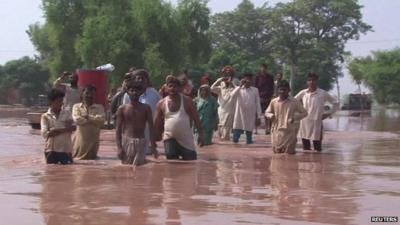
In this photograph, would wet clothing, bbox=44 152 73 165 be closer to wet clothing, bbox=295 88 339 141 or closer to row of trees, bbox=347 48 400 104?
wet clothing, bbox=295 88 339 141

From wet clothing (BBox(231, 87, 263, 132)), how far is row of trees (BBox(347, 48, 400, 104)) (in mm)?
50192

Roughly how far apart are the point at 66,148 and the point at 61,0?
38686mm

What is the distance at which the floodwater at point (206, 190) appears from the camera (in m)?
5.64

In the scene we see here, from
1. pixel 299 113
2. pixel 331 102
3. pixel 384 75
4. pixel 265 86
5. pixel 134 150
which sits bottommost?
pixel 134 150

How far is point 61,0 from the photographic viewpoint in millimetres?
46594

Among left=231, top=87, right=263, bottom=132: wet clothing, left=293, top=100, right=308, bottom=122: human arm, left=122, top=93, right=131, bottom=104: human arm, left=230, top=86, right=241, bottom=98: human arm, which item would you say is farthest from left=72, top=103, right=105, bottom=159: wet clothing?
left=230, top=86, right=241, bottom=98: human arm

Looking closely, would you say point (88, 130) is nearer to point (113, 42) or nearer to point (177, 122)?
point (177, 122)

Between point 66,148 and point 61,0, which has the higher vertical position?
point 61,0

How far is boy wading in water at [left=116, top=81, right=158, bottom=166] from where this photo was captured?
30.7 ft

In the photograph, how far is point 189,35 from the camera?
156 feet

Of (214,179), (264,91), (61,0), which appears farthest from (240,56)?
(214,179)

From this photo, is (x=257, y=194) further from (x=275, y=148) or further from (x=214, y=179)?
(x=275, y=148)

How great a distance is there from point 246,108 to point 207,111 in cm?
109

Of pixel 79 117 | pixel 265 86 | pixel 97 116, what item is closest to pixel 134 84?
pixel 97 116
